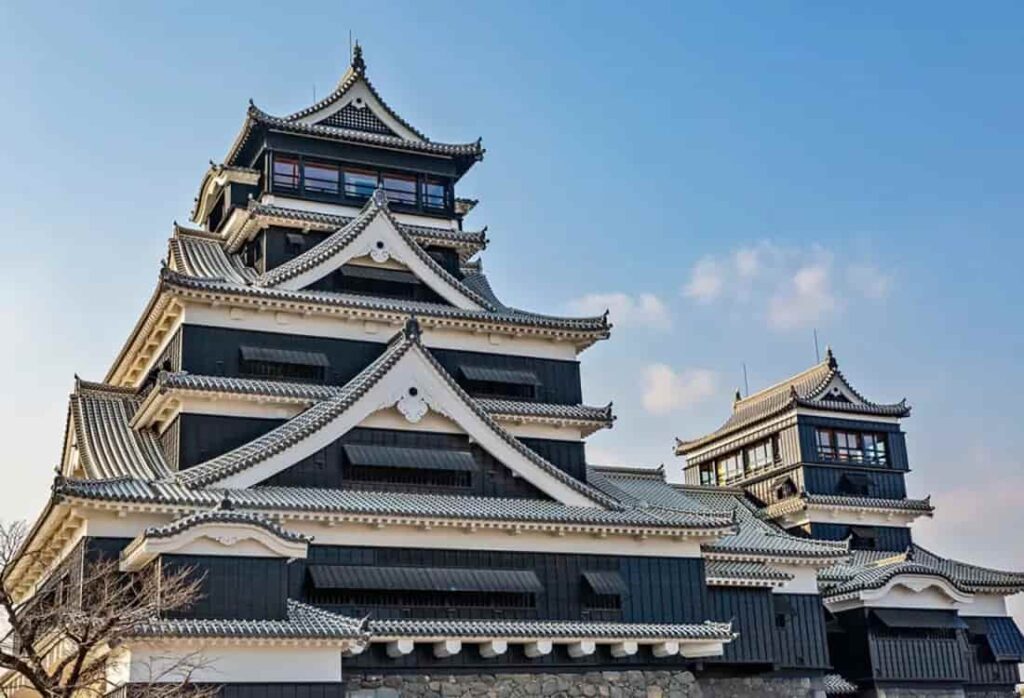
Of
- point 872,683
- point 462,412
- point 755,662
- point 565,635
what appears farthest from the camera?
point 872,683

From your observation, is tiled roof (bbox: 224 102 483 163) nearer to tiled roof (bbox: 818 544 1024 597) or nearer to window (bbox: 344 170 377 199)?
window (bbox: 344 170 377 199)

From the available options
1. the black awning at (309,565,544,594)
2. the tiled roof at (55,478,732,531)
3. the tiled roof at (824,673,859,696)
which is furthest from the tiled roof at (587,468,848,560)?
the black awning at (309,565,544,594)

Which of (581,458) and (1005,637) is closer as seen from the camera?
(581,458)

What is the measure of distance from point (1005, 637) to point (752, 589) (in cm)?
1383

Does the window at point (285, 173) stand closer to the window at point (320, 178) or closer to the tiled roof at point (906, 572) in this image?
the window at point (320, 178)

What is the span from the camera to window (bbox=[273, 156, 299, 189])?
3478 centimetres

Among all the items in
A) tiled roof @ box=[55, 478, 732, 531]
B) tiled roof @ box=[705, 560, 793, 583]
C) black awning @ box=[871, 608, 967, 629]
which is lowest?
black awning @ box=[871, 608, 967, 629]

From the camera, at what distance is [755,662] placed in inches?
1271

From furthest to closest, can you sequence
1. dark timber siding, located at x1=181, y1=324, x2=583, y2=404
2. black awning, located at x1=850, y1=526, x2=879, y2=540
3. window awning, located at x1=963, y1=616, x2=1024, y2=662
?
black awning, located at x1=850, y1=526, x2=879, y2=540 < window awning, located at x1=963, y1=616, x2=1024, y2=662 < dark timber siding, located at x1=181, y1=324, x2=583, y2=404

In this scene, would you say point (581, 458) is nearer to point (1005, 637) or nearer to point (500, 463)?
point (500, 463)

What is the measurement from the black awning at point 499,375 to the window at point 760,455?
14734 mm

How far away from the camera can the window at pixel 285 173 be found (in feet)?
114

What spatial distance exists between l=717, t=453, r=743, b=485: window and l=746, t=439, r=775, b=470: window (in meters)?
0.57

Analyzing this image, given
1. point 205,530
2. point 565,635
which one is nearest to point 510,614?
point 565,635
